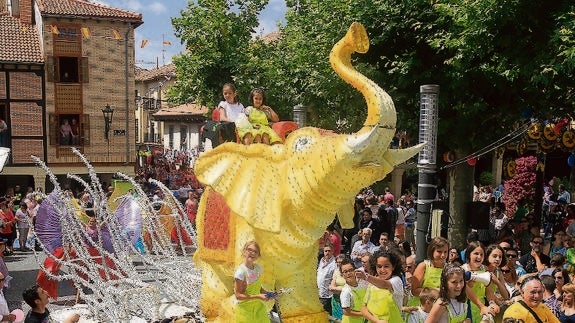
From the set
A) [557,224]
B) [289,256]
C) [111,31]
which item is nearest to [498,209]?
[557,224]

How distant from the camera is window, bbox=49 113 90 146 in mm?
22688

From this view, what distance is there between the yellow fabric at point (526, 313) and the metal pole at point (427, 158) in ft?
10.9

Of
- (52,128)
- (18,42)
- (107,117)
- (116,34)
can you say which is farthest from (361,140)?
(18,42)

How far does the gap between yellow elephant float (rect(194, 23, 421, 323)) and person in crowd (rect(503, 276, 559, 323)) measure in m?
1.24

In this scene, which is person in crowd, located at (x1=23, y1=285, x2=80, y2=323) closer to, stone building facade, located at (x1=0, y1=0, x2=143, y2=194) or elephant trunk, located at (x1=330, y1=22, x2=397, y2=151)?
elephant trunk, located at (x1=330, y1=22, x2=397, y2=151)

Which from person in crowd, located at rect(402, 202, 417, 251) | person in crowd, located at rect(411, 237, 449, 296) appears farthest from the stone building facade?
person in crowd, located at rect(411, 237, 449, 296)

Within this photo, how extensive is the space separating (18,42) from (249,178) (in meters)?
20.2

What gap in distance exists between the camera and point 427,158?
311 inches

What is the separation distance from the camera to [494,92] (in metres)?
10.3

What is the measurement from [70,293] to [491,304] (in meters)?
6.84

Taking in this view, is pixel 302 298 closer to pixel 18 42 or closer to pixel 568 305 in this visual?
pixel 568 305

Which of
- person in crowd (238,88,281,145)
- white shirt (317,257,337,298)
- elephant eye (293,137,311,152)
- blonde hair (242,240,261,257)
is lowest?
white shirt (317,257,337,298)

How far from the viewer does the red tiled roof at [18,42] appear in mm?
21750

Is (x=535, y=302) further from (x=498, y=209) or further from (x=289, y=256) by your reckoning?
(x=498, y=209)
